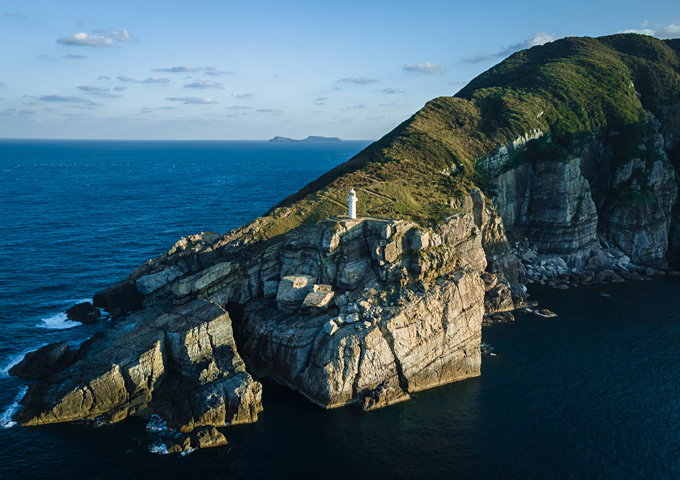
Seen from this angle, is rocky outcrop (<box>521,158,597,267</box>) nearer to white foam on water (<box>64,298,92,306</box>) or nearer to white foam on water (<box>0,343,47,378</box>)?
white foam on water (<box>64,298,92,306</box>)

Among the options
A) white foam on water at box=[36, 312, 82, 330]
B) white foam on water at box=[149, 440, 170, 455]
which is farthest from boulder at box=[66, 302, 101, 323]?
white foam on water at box=[149, 440, 170, 455]

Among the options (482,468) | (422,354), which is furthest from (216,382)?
(482,468)

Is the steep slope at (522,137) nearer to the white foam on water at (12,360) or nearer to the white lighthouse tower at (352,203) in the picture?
the white lighthouse tower at (352,203)

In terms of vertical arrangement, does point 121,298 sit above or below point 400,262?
below

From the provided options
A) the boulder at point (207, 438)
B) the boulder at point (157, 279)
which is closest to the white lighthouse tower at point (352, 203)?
the boulder at point (157, 279)

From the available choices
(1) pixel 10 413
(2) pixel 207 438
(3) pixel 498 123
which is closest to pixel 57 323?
(1) pixel 10 413

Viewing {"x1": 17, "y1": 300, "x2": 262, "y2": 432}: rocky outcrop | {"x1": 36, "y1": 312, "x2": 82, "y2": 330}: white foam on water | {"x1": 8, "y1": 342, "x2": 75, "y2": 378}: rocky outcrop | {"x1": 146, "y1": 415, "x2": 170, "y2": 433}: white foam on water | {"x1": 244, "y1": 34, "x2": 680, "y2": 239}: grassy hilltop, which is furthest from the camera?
{"x1": 244, "y1": 34, "x2": 680, "y2": 239}: grassy hilltop

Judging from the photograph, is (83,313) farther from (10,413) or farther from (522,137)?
(522,137)
